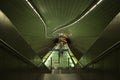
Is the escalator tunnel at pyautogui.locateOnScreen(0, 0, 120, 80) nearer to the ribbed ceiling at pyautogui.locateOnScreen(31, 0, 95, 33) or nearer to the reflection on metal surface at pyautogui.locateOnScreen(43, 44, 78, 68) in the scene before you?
the ribbed ceiling at pyautogui.locateOnScreen(31, 0, 95, 33)

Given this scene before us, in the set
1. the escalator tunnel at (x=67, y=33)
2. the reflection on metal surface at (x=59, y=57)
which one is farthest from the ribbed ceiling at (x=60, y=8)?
the reflection on metal surface at (x=59, y=57)

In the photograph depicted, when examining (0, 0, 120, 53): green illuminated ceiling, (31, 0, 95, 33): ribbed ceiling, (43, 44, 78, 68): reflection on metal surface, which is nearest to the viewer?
(0, 0, 120, 53): green illuminated ceiling

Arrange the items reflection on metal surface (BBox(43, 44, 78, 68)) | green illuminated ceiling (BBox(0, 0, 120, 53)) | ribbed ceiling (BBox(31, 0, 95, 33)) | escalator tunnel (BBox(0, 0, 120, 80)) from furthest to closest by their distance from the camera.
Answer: reflection on metal surface (BBox(43, 44, 78, 68))
ribbed ceiling (BBox(31, 0, 95, 33))
green illuminated ceiling (BBox(0, 0, 120, 53))
escalator tunnel (BBox(0, 0, 120, 80))

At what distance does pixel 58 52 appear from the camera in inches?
1223

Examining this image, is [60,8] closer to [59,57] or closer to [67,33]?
[67,33]

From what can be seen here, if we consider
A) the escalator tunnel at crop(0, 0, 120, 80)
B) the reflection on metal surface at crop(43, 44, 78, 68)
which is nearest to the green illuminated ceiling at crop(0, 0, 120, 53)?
the escalator tunnel at crop(0, 0, 120, 80)

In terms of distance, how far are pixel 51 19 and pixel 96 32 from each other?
2.36 meters

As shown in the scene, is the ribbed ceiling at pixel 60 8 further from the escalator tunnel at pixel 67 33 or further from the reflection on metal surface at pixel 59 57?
the reflection on metal surface at pixel 59 57

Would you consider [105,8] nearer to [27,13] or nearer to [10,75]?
[27,13]

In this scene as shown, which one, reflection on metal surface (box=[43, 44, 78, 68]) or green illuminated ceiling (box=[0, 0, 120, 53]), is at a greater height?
reflection on metal surface (box=[43, 44, 78, 68])

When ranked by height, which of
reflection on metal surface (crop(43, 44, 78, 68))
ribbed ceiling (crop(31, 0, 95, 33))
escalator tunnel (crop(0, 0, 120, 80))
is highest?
reflection on metal surface (crop(43, 44, 78, 68))

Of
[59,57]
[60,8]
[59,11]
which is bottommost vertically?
[60,8]

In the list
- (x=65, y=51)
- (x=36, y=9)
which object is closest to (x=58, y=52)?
(x=65, y=51)

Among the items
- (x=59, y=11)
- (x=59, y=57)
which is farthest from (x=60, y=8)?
(x=59, y=57)
